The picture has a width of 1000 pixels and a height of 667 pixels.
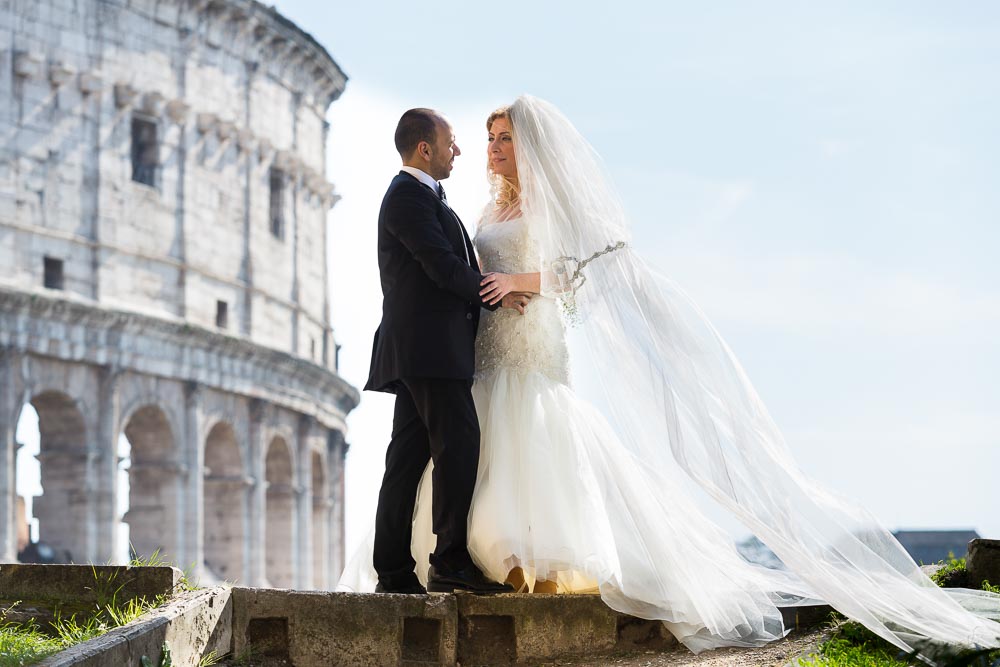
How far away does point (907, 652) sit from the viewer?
18.1 ft

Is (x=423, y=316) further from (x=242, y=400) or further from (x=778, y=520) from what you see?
(x=242, y=400)

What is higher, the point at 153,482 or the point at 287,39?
the point at 287,39

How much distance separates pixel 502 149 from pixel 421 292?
0.81m

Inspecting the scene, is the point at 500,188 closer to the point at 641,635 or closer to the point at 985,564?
the point at 641,635

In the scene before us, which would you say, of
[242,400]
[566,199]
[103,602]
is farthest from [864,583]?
[242,400]

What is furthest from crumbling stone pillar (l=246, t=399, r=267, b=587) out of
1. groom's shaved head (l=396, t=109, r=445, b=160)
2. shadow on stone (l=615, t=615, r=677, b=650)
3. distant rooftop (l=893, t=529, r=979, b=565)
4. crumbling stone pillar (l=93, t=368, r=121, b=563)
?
shadow on stone (l=615, t=615, r=677, b=650)

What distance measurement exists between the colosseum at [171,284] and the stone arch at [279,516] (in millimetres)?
44

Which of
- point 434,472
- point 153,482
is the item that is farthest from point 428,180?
point 153,482

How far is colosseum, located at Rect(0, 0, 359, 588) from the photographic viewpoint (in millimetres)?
29141

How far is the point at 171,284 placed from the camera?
1266 inches

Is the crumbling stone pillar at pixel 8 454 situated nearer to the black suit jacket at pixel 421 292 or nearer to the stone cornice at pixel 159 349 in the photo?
the stone cornice at pixel 159 349

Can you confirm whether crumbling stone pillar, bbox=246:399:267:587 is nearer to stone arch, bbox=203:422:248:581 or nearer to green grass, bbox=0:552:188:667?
stone arch, bbox=203:422:248:581

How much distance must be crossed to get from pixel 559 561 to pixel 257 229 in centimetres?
2931

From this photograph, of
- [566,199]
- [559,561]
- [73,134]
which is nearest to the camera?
[559,561]
